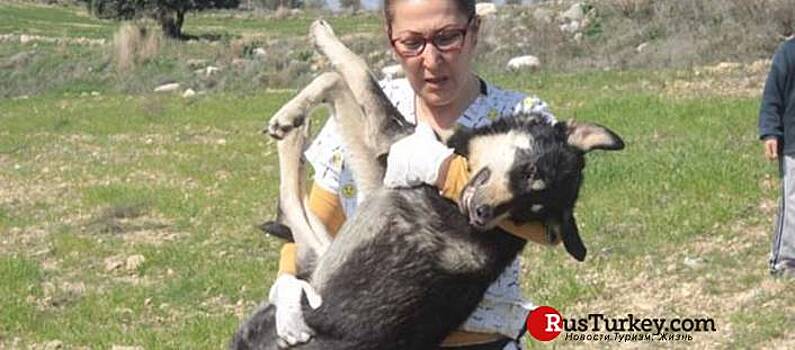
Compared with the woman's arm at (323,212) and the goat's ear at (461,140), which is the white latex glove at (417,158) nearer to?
the goat's ear at (461,140)

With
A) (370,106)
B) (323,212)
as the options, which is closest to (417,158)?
(370,106)

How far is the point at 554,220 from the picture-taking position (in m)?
3.26

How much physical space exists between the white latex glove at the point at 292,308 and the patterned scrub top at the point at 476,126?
33 cm

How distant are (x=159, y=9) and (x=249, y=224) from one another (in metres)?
30.0

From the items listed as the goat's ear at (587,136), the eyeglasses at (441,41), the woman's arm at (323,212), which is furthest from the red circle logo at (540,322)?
the eyeglasses at (441,41)

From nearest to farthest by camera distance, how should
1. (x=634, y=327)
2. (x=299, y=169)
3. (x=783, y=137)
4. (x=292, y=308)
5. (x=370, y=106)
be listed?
(x=292, y=308) < (x=370, y=106) < (x=299, y=169) < (x=634, y=327) < (x=783, y=137)

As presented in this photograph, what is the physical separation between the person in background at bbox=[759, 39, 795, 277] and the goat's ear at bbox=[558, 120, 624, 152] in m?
4.88

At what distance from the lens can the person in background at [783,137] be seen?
7.73m

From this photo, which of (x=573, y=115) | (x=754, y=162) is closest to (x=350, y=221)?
(x=754, y=162)

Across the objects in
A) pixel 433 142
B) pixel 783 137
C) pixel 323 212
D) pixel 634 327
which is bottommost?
pixel 634 327

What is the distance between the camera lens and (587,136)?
329cm

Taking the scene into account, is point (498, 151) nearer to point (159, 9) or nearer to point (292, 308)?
point (292, 308)

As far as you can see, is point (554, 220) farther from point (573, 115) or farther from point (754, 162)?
point (573, 115)

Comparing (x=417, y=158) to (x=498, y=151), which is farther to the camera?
(x=498, y=151)
